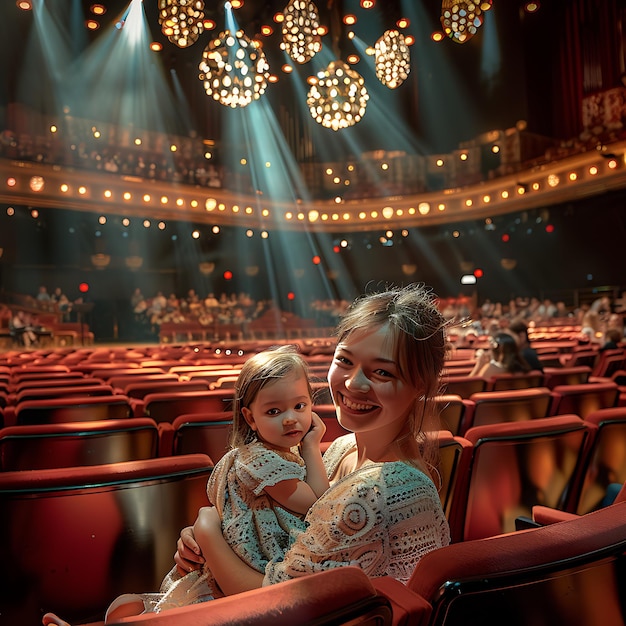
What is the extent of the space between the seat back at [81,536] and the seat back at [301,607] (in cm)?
105

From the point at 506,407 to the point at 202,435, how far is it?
5.99 feet

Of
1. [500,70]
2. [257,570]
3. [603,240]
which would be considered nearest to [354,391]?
[257,570]

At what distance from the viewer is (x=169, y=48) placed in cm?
1945

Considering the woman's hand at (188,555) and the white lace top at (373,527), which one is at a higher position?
the white lace top at (373,527)

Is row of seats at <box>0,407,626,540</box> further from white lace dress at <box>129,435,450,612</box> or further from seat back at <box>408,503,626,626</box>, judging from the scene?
seat back at <box>408,503,626,626</box>

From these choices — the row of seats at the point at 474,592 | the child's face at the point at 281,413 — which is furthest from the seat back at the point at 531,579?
the child's face at the point at 281,413

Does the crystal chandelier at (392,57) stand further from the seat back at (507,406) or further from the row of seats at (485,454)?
the row of seats at (485,454)

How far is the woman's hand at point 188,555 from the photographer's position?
135 centimetres

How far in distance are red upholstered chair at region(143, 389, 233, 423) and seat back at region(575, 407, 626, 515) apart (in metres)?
2.00

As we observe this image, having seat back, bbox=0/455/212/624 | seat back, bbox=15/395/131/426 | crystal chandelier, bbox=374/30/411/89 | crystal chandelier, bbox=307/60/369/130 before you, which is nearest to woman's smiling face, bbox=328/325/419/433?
seat back, bbox=0/455/212/624

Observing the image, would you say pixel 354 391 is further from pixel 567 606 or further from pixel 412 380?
pixel 567 606

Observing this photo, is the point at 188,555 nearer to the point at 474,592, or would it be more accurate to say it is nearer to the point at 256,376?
the point at 256,376

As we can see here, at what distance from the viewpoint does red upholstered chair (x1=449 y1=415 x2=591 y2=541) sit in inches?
92.7

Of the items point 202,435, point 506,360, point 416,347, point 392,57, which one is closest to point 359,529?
point 416,347
